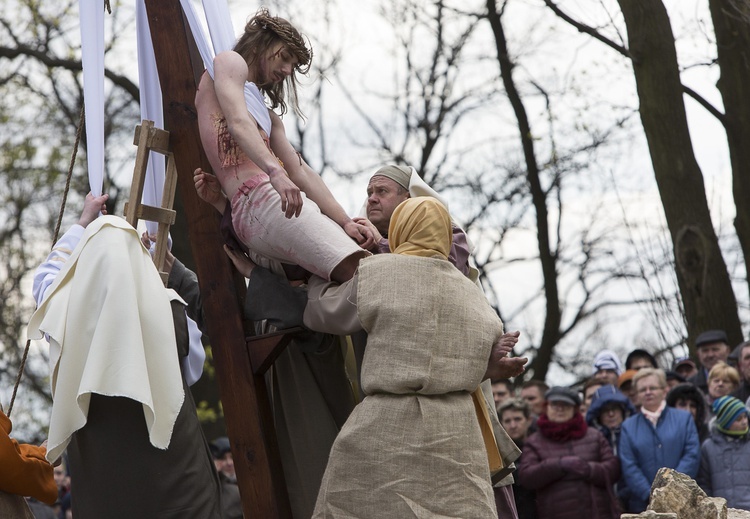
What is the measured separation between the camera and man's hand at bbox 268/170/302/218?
16.1 feet

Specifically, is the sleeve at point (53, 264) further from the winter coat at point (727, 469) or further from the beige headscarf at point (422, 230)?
the winter coat at point (727, 469)

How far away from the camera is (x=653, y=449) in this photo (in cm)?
746

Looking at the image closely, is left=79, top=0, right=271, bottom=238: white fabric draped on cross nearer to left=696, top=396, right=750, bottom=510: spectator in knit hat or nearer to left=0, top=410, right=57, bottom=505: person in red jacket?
left=0, top=410, right=57, bottom=505: person in red jacket

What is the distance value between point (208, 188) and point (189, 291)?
2.32 ft

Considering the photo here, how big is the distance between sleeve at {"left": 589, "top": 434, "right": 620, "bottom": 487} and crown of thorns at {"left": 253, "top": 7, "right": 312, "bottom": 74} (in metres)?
3.50

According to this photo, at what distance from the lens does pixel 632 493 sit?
7.51 m

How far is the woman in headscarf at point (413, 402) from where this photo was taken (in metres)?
4.54

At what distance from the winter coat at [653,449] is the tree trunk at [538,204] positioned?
301 inches

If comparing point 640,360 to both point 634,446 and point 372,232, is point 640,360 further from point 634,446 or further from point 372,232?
point 372,232

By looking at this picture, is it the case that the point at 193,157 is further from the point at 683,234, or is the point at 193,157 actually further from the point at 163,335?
the point at 683,234

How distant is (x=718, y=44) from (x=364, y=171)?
774cm

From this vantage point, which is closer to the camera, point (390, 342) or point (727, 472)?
point (390, 342)

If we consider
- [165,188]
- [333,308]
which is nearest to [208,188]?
[165,188]

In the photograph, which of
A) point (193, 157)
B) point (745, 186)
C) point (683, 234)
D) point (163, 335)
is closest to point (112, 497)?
point (163, 335)
